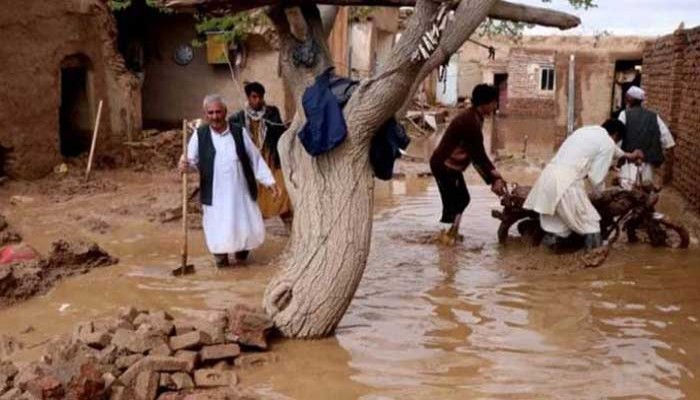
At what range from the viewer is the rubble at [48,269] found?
21.9 ft

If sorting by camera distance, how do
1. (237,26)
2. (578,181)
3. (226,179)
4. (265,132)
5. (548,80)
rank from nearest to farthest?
1. (226,179)
2. (578,181)
3. (265,132)
4. (237,26)
5. (548,80)

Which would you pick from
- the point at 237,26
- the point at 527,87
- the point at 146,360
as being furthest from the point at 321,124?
the point at 527,87

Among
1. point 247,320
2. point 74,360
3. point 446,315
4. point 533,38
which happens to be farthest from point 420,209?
point 533,38

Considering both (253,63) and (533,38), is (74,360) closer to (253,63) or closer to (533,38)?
(253,63)

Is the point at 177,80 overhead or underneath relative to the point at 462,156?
overhead

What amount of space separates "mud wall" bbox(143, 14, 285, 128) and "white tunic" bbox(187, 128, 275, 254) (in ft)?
29.5

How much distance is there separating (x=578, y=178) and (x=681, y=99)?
5.14m

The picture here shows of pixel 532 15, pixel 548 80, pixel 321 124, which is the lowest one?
pixel 321 124

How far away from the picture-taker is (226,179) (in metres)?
7.61

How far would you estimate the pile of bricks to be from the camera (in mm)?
4395

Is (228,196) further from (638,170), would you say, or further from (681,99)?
(681,99)

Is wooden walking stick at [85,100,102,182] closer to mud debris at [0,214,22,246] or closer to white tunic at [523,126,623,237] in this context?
mud debris at [0,214,22,246]

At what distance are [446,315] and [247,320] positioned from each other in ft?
5.57

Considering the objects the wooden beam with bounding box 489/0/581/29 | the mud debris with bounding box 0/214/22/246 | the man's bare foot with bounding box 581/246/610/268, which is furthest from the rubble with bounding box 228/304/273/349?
the mud debris with bounding box 0/214/22/246
